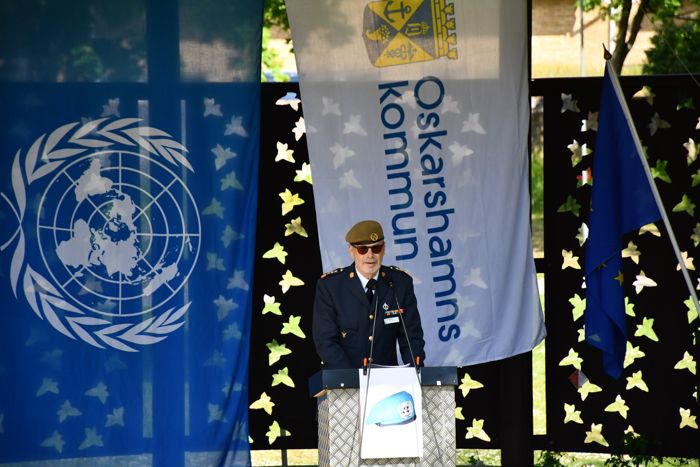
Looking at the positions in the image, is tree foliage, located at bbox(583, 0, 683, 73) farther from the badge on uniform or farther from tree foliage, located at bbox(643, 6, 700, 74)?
the badge on uniform

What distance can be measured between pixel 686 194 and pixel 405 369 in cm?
299

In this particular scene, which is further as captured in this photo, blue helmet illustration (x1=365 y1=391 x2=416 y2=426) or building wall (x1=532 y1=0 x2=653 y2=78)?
building wall (x1=532 y1=0 x2=653 y2=78)

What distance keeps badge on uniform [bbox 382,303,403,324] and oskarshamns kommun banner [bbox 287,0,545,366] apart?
889 mm

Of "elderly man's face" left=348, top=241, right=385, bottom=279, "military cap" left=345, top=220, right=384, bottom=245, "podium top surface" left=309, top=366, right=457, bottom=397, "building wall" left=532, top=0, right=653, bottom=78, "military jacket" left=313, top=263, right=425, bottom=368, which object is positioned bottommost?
"podium top surface" left=309, top=366, right=457, bottom=397

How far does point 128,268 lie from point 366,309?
153 cm

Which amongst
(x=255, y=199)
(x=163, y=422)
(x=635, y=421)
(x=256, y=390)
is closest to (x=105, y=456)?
(x=163, y=422)

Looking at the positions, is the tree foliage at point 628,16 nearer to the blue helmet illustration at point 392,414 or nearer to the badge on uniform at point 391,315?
the badge on uniform at point 391,315

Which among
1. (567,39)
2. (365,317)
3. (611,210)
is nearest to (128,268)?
(365,317)

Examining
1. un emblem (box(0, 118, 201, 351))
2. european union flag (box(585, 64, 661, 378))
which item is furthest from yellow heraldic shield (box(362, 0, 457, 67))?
un emblem (box(0, 118, 201, 351))

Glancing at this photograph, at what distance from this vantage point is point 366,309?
6.50 metres

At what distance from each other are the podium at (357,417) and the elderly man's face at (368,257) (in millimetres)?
898

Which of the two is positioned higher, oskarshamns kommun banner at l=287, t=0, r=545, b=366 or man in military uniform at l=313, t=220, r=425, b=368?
oskarshamns kommun banner at l=287, t=0, r=545, b=366

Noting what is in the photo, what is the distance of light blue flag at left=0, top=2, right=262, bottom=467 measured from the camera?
7078 mm

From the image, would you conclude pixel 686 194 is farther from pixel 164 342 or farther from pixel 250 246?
pixel 164 342
